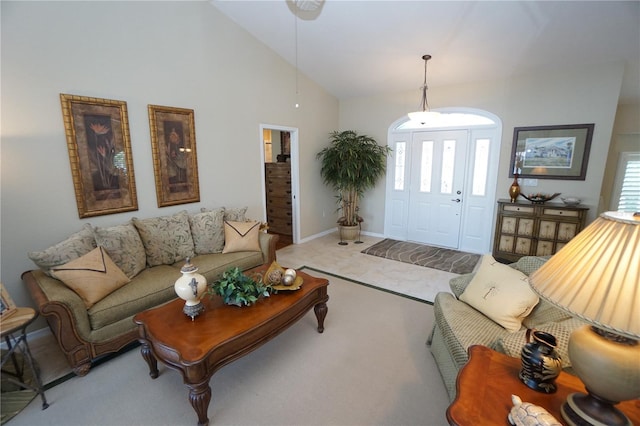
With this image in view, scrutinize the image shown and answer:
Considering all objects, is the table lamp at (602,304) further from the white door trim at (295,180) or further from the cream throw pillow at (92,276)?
the white door trim at (295,180)

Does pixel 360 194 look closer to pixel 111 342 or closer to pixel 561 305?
pixel 111 342

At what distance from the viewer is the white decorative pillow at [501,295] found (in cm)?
181

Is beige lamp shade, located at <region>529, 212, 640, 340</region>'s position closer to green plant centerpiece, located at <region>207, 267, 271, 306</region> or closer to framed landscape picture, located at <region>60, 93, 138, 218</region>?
green plant centerpiece, located at <region>207, 267, 271, 306</region>

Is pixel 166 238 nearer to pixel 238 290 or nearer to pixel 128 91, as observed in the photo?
pixel 238 290

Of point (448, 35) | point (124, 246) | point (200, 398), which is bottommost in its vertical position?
point (200, 398)

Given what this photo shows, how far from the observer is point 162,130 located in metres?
3.30

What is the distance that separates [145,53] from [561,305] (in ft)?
13.0

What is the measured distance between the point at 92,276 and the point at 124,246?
1.53 ft

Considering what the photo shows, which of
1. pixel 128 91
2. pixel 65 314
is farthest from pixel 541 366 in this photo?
pixel 128 91

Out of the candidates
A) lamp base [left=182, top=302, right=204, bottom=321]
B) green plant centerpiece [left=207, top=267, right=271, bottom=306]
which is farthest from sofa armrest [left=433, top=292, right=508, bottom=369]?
lamp base [left=182, top=302, right=204, bottom=321]

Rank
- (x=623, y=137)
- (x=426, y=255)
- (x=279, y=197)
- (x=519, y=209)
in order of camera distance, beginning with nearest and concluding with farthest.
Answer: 1. (x=519, y=209)
2. (x=426, y=255)
3. (x=623, y=137)
4. (x=279, y=197)

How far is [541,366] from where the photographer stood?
1.13 meters

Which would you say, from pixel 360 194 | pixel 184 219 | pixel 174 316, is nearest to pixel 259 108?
pixel 184 219

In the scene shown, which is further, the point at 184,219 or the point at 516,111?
the point at 516,111
